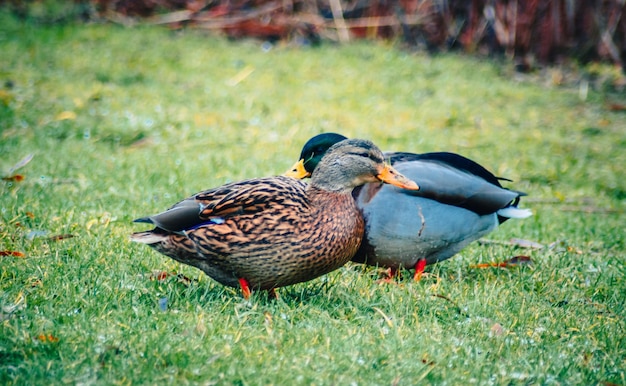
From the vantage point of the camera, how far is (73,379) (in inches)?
Answer: 116

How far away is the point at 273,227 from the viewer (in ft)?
12.2

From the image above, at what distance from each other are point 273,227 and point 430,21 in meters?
9.06

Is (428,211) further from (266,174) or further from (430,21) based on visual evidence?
(430,21)

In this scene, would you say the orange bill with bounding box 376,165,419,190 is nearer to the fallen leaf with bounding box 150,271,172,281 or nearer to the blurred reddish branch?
the fallen leaf with bounding box 150,271,172,281

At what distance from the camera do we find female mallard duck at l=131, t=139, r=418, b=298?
3703 millimetres

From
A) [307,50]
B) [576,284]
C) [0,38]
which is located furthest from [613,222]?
[0,38]

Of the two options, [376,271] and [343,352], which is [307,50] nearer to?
[376,271]

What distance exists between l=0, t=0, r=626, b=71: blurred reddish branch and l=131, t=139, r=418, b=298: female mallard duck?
27.0ft

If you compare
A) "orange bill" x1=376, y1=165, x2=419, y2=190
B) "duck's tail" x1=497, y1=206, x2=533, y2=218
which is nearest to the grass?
"duck's tail" x1=497, y1=206, x2=533, y2=218

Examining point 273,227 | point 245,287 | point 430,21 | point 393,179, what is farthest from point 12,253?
point 430,21

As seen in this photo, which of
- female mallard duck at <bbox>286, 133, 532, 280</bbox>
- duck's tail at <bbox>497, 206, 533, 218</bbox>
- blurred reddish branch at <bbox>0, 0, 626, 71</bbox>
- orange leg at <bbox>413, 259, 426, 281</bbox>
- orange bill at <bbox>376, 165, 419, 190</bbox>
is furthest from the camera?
blurred reddish branch at <bbox>0, 0, 626, 71</bbox>

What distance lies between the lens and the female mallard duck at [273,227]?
3.70 metres

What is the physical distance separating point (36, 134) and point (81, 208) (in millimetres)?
2591

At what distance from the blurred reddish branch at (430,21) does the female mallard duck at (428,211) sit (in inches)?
286
